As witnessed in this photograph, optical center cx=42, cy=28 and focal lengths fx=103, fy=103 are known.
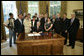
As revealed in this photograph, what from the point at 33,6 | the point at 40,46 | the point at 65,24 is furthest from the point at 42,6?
the point at 40,46

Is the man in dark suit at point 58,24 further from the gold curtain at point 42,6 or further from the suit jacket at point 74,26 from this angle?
the gold curtain at point 42,6

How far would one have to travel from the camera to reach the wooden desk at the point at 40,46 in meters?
3.17

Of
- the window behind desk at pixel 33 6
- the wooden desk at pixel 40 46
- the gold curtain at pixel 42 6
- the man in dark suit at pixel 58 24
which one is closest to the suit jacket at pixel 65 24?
the man in dark suit at pixel 58 24

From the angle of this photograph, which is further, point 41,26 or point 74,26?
point 41,26

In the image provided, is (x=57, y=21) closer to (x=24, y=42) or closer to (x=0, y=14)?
(x=24, y=42)

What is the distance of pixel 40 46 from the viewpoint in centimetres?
326

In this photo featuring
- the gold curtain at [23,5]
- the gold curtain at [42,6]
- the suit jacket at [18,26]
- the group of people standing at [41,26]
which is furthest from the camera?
the gold curtain at [42,6]

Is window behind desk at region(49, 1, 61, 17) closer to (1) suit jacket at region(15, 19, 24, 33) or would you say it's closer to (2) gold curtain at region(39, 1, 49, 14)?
(2) gold curtain at region(39, 1, 49, 14)

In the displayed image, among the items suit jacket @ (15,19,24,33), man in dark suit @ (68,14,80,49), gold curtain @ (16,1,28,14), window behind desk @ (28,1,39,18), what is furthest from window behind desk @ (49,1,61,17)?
suit jacket @ (15,19,24,33)

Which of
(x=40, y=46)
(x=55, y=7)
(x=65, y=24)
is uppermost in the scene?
(x=55, y=7)

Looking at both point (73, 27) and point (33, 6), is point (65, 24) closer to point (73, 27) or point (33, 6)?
→ point (73, 27)

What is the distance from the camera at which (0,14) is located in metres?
5.52

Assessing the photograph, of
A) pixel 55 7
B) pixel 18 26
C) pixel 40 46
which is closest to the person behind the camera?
pixel 40 46

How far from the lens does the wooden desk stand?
10.4 ft
